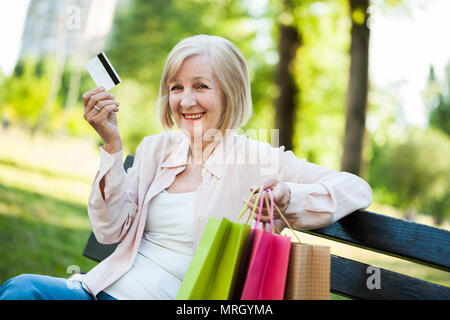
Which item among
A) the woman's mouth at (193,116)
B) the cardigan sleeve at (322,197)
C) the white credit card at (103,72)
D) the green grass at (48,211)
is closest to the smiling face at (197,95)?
the woman's mouth at (193,116)

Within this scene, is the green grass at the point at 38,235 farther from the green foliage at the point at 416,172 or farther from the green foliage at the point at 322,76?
the green foliage at the point at 416,172

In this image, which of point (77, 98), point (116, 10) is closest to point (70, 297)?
point (77, 98)

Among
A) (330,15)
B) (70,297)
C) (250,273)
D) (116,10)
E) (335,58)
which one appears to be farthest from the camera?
(116,10)

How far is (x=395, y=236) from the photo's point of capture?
2033 millimetres

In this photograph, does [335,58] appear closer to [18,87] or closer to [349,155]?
[349,155]

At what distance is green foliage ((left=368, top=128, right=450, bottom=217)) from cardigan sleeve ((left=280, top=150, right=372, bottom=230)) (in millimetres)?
22920

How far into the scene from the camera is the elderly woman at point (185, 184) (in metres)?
1.97

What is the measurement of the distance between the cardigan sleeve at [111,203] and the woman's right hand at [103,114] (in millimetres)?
55

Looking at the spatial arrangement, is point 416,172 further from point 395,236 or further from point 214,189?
point 214,189

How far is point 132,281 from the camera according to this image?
2.06 m

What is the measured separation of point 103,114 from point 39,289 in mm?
775

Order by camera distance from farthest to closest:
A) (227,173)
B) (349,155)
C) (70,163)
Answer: (70,163), (349,155), (227,173)

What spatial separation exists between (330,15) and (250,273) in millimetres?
9773

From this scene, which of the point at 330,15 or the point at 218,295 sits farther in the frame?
the point at 330,15
